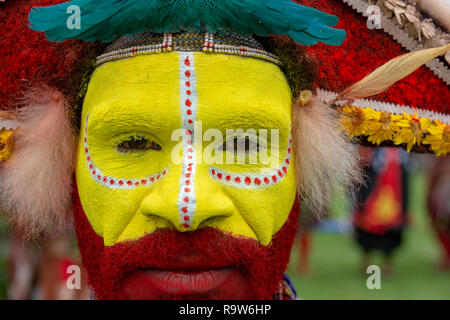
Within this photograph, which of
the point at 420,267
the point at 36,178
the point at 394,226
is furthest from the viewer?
the point at 420,267

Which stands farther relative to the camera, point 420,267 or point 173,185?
point 420,267

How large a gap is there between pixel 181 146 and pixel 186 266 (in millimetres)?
452

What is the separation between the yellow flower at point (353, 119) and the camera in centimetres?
225

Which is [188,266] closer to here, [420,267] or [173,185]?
[173,185]

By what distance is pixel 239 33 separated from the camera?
2.05 metres

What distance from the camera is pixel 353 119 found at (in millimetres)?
2252

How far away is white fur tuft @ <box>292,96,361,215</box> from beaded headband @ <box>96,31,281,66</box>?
291 millimetres

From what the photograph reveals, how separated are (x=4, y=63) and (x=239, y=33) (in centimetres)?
99

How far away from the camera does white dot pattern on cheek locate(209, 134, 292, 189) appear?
2.02 meters

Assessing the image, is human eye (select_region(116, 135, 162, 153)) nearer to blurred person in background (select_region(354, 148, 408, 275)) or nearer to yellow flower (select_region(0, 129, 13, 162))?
yellow flower (select_region(0, 129, 13, 162))

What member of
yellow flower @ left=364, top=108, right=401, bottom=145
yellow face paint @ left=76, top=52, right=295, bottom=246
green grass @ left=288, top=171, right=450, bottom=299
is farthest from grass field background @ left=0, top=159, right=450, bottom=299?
yellow face paint @ left=76, top=52, right=295, bottom=246

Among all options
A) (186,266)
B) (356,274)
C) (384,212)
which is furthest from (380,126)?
(356,274)
